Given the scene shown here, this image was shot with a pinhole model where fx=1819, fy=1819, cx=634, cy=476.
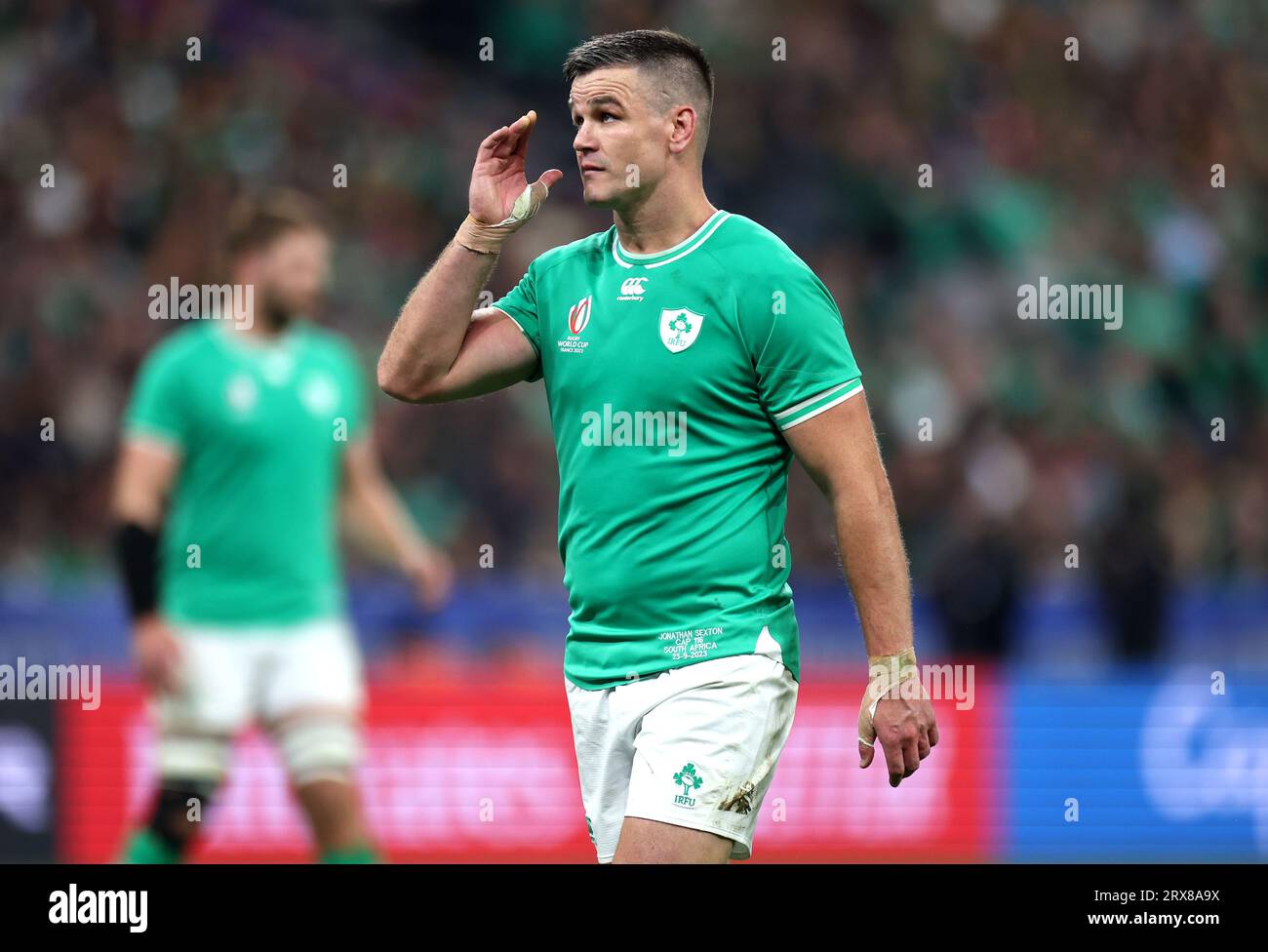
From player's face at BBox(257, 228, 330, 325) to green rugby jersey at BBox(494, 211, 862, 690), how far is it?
3659 mm

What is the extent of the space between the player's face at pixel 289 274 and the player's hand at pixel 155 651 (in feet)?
4.87

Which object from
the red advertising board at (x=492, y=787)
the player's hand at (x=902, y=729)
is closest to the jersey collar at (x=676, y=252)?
the player's hand at (x=902, y=729)

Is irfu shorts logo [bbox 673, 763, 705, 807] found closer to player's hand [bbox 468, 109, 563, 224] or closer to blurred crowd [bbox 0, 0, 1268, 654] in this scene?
player's hand [bbox 468, 109, 563, 224]

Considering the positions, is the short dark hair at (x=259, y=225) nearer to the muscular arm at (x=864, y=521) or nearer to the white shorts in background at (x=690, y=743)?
the white shorts in background at (x=690, y=743)

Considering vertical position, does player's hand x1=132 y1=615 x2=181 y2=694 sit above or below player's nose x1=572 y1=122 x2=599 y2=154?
below

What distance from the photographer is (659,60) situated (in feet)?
14.9

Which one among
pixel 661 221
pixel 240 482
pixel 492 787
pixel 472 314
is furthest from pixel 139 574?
pixel 661 221

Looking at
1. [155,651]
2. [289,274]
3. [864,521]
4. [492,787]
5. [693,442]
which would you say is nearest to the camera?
[864,521]

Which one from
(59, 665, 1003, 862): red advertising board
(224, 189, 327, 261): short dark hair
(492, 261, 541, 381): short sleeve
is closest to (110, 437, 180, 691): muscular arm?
(224, 189, 327, 261): short dark hair

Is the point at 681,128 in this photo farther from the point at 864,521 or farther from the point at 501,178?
the point at 864,521

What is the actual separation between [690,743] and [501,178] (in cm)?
149

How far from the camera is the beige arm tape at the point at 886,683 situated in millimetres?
4168

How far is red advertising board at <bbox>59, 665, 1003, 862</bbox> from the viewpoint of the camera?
8.88m
